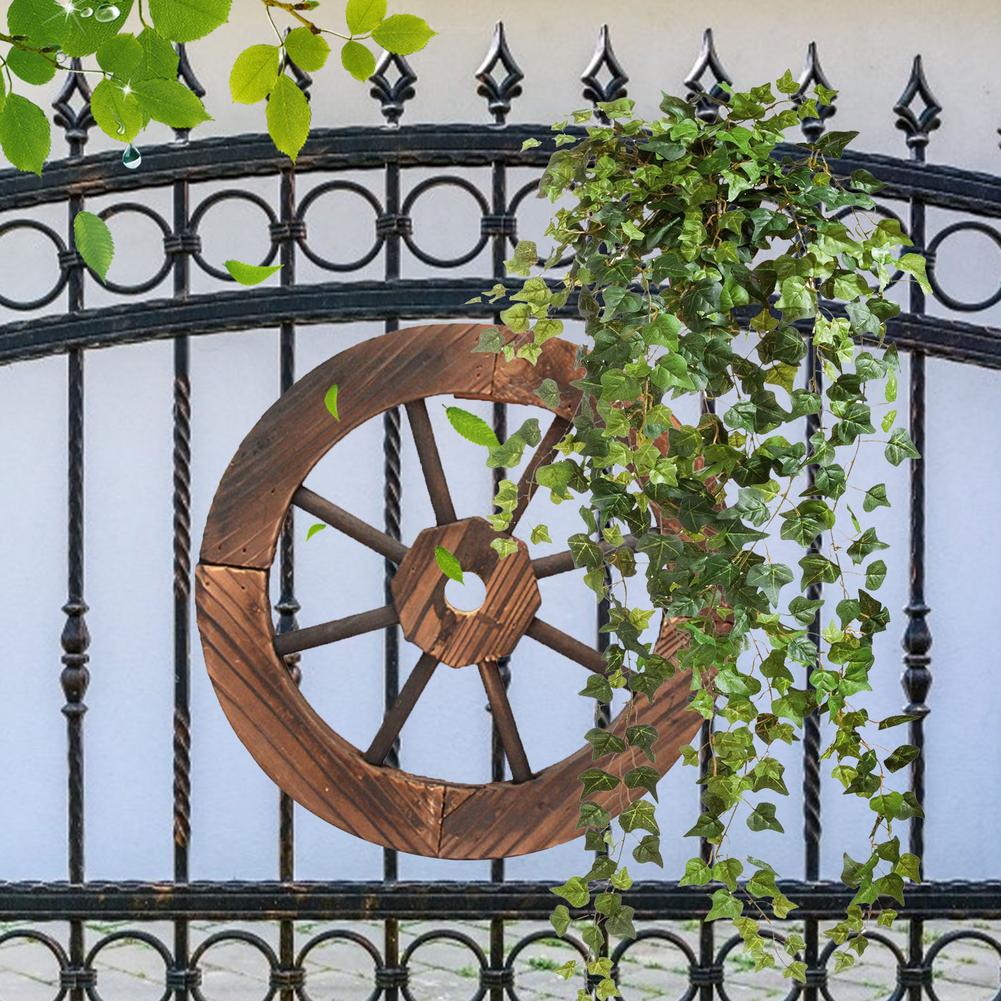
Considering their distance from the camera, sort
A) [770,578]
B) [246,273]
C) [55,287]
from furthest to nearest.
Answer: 1. [55,287]
2. [770,578]
3. [246,273]

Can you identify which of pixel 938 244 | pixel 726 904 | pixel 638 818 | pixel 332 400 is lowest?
pixel 726 904

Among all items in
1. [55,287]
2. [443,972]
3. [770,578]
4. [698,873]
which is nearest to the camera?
[770,578]

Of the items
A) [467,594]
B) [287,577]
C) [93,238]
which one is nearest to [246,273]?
[93,238]

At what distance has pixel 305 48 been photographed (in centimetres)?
131

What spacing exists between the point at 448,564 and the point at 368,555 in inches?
70.7

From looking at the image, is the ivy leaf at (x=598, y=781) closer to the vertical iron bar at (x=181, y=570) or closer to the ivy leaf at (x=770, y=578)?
the ivy leaf at (x=770, y=578)

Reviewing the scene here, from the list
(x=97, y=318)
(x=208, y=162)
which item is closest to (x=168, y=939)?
(x=97, y=318)

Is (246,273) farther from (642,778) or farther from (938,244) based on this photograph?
(938,244)

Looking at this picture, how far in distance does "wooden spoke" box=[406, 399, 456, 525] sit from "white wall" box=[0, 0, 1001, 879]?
5.29 feet

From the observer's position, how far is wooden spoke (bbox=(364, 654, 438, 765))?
7.05ft

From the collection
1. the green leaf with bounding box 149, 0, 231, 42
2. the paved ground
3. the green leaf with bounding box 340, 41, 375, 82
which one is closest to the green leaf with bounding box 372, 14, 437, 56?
the green leaf with bounding box 340, 41, 375, 82

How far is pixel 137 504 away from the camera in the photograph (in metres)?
3.88

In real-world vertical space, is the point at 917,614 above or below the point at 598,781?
above

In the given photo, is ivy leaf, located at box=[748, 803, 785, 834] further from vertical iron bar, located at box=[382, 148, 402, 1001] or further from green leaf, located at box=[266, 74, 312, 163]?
green leaf, located at box=[266, 74, 312, 163]
